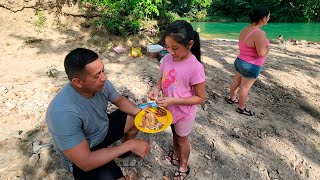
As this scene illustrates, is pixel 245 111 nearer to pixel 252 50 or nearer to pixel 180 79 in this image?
pixel 252 50

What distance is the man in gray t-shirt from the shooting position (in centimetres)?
179

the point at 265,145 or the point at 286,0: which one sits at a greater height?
the point at 286,0

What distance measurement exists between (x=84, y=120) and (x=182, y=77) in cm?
87

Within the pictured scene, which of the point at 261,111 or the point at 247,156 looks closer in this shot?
the point at 247,156

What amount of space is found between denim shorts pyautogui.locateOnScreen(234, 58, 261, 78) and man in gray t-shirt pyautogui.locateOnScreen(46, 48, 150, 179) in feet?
6.89

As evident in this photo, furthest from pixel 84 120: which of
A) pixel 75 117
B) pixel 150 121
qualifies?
pixel 150 121

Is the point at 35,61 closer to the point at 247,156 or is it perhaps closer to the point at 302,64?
the point at 247,156

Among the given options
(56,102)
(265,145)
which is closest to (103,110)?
(56,102)

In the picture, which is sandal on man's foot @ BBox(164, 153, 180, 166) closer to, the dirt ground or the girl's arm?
the dirt ground

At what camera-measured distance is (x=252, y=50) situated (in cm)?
340

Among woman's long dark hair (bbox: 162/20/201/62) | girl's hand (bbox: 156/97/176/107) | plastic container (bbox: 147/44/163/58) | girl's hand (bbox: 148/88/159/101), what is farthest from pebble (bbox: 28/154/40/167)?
plastic container (bbox: 147/44/163/58)

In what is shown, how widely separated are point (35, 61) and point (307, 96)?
17.2 feet

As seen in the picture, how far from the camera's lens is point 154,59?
548 centimetres

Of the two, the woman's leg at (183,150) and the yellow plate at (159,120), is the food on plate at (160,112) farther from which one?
the woman's leg at (183,150)
